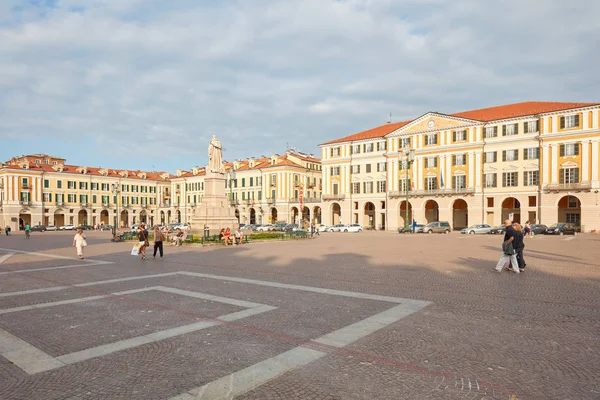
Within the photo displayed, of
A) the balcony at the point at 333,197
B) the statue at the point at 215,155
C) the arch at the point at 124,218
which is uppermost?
the statue at the point at 215,155

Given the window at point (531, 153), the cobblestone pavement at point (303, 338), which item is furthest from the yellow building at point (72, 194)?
the cobblestone pavement at point (303, 338)

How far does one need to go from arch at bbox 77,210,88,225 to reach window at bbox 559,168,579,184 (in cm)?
8761

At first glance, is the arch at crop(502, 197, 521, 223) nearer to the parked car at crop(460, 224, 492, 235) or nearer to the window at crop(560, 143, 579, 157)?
the window at crop(560, 143, 579, 157)

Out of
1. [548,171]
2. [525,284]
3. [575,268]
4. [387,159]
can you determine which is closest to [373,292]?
[525,284]

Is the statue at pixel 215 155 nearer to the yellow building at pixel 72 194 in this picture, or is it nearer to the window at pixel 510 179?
the window at pixel 510 179

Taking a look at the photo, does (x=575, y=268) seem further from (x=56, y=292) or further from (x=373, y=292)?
(x=56, y=292)

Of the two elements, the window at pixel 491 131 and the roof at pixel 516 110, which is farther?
the window at pixel 491 131

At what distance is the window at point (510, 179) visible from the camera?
53.7m

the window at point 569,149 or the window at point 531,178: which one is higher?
the window at point 569,149

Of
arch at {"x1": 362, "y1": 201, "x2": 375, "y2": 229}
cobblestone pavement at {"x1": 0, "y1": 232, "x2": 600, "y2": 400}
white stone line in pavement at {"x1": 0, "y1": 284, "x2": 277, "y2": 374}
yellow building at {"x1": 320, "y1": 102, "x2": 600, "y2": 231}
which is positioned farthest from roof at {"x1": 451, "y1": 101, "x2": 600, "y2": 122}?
white stone line in pavement at {"x1": 0, "y1": 284, "x2": 277, "y2": 374}

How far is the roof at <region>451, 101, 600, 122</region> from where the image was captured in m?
51.6

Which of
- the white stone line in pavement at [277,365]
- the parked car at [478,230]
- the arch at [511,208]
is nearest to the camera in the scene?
the white stone line in pavement at [277,365]

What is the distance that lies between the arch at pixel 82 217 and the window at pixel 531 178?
83774 mm

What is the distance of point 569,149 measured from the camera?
1961 inches
